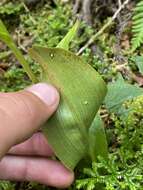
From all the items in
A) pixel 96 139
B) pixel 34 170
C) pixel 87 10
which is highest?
pixel 87 10

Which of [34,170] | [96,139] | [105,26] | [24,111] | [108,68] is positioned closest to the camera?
[24,111]

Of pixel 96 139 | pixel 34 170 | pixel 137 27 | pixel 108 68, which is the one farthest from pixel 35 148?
pixel 137 27

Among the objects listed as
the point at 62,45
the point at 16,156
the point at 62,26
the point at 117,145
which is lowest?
the point at 117,145

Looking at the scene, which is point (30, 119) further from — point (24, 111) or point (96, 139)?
point (96, 139)

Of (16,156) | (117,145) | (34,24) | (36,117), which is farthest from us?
(34,24)

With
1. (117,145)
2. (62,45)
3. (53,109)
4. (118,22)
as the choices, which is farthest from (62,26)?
(53,109)

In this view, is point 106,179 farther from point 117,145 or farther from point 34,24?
point 34,24
